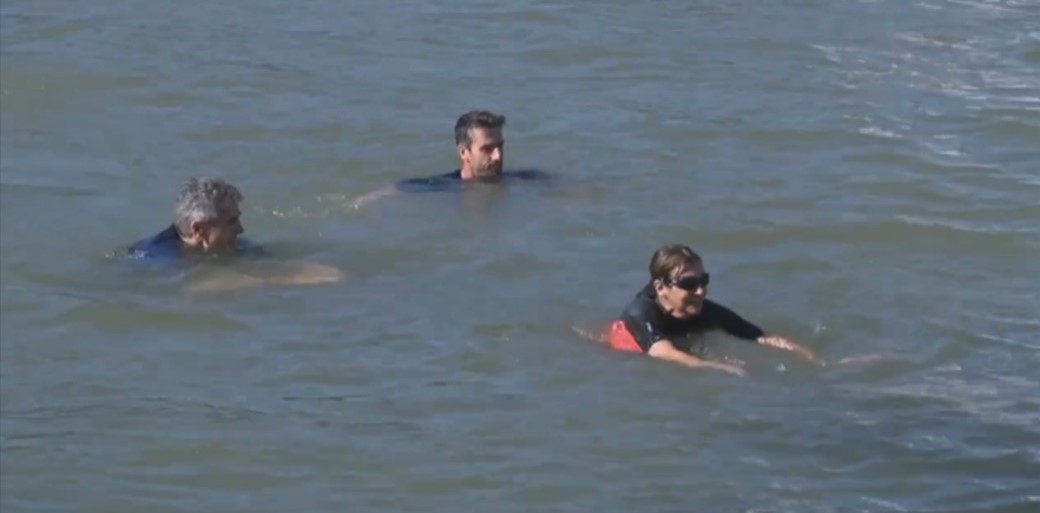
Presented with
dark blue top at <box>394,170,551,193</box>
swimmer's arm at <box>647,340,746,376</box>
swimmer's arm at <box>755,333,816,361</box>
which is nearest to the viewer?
swimmer's arm at <box>647,340,746,376</box>

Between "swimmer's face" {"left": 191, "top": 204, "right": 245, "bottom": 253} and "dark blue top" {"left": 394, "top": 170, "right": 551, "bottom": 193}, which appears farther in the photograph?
"dark blue top" {"left": 394, "top": 170, "right": 551, "bottom": 193}

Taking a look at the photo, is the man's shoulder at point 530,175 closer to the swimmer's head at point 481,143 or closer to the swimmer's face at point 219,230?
the swimmer's head at point 481,143

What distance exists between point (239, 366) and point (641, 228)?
3.69 meters

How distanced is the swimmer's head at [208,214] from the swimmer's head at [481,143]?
96.9 inches

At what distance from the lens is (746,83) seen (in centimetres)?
1800

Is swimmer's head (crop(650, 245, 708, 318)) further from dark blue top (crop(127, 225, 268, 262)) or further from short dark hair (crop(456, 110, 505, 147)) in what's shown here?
short dark hair (crop(456, 110, 505, 147))

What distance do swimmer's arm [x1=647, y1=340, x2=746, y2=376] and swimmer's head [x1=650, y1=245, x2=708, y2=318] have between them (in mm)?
219

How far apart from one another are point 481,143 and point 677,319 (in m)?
3.67

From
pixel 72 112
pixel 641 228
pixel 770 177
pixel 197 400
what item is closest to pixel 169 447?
pixel 197 400

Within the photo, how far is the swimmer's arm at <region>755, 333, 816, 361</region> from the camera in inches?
466

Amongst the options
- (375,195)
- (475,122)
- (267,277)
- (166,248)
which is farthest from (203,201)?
(475,122)

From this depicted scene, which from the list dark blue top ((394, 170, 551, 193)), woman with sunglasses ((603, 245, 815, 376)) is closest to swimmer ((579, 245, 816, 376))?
woman with sunglasses ((603, 245, 815, 376))

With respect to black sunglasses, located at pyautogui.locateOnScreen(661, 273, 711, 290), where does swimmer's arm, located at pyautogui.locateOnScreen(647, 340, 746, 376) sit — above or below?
below

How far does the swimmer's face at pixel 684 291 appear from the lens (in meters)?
11.6
